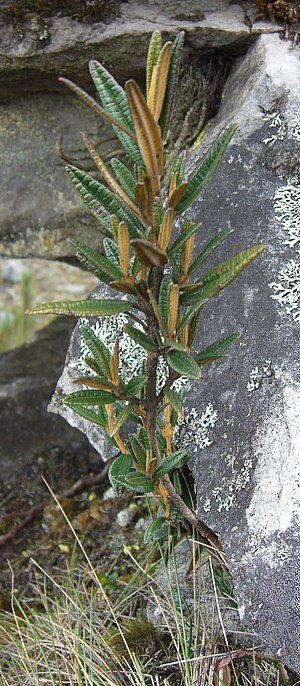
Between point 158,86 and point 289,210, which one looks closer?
point 158,86

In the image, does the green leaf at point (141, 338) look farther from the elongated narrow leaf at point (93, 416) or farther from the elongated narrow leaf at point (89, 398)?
the elongated narrow leaf at point (93, 416)

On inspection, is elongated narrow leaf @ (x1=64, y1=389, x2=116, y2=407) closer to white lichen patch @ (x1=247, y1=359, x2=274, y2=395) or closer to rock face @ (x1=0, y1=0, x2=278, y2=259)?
white lichen patch @ (x1=247, y1=359, x2=274, y2=395)

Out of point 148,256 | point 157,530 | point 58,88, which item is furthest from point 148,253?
point 58,88

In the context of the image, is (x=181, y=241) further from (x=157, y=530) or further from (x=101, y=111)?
(x=157, y=530)

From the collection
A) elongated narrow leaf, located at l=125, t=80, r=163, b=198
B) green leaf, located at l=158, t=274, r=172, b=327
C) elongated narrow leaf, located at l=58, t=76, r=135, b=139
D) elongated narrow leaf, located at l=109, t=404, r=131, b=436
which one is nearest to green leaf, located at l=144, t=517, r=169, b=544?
elongated narrow leaf, located at l=109, t=404, r=131, b=436

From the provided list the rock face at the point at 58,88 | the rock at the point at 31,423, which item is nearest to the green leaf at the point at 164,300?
the rock face at the point at 58,88

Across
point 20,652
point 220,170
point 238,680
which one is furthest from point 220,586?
point 220,170
